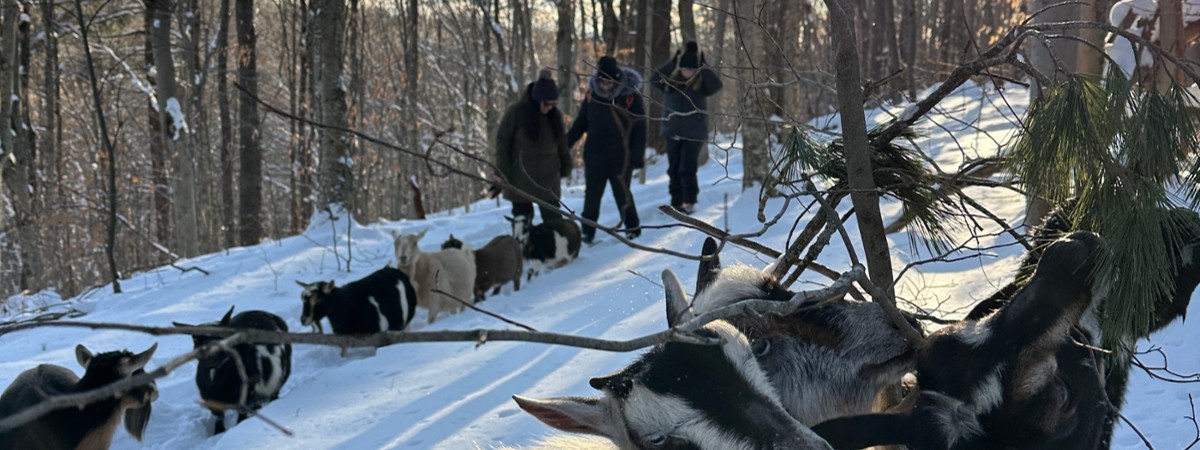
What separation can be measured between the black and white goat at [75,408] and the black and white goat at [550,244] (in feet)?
17.6

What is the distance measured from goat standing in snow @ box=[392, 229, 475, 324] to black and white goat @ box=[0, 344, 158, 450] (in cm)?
378

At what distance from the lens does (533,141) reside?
1071 cm

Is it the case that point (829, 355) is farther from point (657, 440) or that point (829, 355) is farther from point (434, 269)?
point (434, 269)

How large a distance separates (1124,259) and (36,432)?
5.11 metres

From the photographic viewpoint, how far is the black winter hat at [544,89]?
10.3m

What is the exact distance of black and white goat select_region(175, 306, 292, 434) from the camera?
243 inches

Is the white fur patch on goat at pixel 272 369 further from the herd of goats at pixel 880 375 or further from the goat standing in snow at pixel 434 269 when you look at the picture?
the herd of goats at pixel 880 375

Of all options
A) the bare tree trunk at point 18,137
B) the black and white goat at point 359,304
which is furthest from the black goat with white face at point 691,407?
the bare tree trunk at point 18,137

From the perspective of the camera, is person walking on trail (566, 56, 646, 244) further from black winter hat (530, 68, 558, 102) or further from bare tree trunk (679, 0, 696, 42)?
bare tree trunk (679, 0, 696, 42)

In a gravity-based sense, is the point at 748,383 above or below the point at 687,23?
below

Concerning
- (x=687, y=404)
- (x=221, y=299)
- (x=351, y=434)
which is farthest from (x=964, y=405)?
(x=221, y=299)

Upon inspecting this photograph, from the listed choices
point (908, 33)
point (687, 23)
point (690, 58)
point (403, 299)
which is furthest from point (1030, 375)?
point (908, 33)

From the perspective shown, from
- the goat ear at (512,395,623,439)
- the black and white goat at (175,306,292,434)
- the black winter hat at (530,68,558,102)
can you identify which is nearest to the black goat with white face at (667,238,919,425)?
the goat ear at (512,395,623,439)

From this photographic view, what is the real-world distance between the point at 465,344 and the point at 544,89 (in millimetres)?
4497
